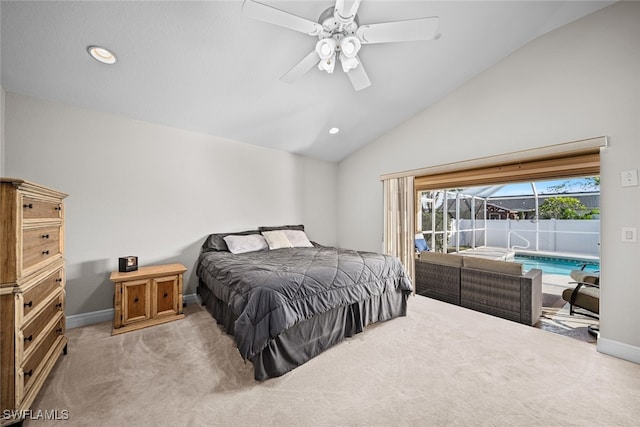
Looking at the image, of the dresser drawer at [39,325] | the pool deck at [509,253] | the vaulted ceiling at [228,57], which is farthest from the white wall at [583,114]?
the dresser drawer at [39,325]

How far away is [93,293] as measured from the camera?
2.67m

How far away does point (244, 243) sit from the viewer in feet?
11.1

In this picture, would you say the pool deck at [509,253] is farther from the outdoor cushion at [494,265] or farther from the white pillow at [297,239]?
the white pillow at [297,239]

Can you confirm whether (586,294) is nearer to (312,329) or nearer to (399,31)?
(312,329)

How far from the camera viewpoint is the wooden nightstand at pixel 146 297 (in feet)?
7.98

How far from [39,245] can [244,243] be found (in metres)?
1.99

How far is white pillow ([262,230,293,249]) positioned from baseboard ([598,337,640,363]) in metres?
3.34

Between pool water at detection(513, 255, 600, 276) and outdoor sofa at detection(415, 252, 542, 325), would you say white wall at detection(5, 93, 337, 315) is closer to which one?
outdoor sofa at detection(415, 252, 542, 325)

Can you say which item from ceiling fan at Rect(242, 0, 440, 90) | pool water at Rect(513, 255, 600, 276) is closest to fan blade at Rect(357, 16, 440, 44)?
ceiling fan at Rect(242, 0, 440, 90)

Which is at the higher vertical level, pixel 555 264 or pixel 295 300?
pixel 295 300

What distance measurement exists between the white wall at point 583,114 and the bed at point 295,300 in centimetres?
172

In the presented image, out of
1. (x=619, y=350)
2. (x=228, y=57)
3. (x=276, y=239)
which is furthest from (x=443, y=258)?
(x=228, y=57)

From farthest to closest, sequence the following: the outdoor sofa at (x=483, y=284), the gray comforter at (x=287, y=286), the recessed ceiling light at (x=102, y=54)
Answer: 1. the outdoor sofa at (x=483, y=284)
2. the recessed ceiling light at (x=102, y=54)
3. the gray comforter at (x=287, y=286)

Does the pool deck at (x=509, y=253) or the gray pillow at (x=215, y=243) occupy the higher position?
the gray pillow at (x=215, y=243)
